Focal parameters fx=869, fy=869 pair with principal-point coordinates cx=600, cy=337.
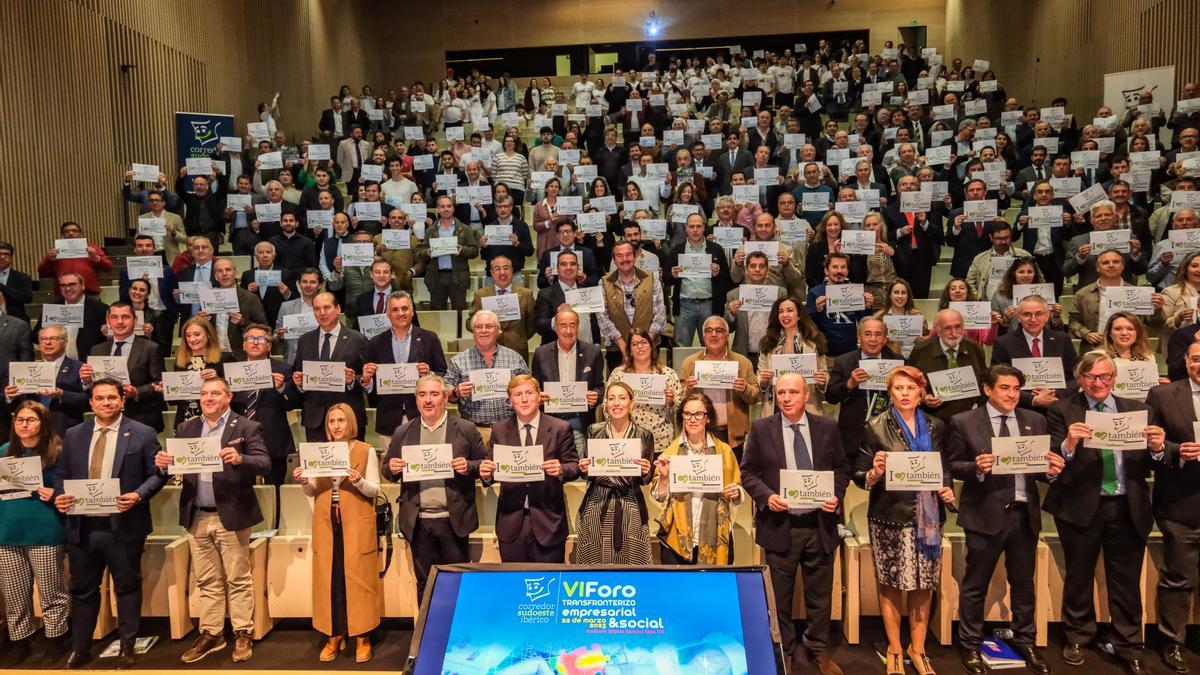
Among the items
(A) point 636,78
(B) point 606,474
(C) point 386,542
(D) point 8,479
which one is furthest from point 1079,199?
(A) point 636,78

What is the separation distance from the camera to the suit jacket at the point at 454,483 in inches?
179

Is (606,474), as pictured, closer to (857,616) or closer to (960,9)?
(857,616)

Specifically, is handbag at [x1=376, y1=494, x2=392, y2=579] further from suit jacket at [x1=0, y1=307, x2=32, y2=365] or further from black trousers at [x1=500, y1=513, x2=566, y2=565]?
suit jacket at [x1=0, y1=307, x2=32, y2=365]

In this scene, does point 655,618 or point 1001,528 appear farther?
point 1001,528

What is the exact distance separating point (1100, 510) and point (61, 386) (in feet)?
20.3

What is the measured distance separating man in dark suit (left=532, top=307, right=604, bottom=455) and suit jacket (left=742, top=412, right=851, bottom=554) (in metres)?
1.24

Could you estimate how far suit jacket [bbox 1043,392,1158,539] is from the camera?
442cm

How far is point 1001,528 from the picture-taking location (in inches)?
172

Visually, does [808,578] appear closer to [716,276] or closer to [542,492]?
[542,492]

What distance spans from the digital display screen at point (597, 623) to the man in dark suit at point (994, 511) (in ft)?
9.47

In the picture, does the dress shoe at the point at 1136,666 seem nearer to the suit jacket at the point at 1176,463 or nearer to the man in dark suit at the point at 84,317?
the suit jacket at the point at 1176,463

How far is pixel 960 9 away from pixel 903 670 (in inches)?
688

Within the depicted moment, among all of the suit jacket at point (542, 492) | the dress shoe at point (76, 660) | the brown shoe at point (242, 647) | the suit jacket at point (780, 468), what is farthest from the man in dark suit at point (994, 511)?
the dress shoe at point (76, 660)

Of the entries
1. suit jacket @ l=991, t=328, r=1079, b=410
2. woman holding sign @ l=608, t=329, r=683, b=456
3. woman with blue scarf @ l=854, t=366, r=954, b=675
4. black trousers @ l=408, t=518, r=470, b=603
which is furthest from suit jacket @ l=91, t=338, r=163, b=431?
suit jacket @ l=991, t=328, r=1079, b=410
